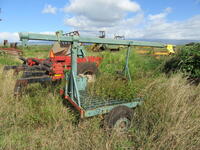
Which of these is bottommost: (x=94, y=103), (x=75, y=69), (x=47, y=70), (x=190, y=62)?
(x=94, y=103)

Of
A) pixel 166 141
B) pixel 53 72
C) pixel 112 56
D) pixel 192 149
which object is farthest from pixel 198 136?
pixel 112 56

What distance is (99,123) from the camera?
2.08 metres

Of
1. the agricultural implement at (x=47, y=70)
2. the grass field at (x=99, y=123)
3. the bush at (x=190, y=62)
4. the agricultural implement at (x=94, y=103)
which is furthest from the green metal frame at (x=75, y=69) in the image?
the bush at (x=190, y=62)

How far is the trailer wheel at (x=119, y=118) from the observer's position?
1991 mm

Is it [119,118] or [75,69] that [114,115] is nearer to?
[119,118]

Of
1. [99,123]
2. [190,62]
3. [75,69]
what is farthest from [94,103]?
[190,62]

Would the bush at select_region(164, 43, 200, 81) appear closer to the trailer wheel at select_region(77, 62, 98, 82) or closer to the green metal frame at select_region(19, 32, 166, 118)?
the green metal frame at select_region(19, 32, 166, 118)

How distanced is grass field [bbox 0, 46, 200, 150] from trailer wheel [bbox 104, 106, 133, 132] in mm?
100

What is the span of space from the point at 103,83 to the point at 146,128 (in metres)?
1.23

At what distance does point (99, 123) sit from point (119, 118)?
33cm

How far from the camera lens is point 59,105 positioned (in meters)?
2.55

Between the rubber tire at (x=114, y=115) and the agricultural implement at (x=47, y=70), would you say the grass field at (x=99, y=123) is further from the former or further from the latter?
the agricultural implement at (x=47, y=70)

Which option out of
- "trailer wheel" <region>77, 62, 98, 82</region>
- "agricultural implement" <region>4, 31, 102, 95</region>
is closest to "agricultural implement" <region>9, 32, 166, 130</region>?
"agricultural implement" <region>4, 31, 102, 95</region>

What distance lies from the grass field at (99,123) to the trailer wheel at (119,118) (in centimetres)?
10
